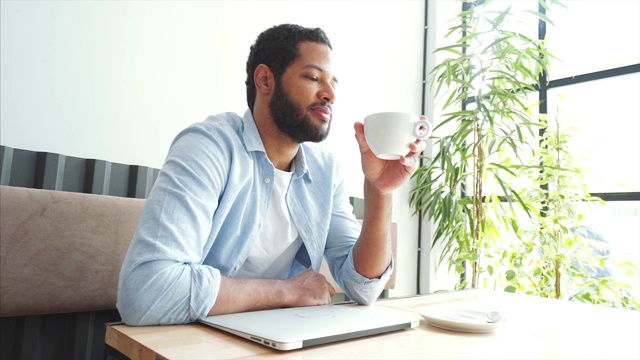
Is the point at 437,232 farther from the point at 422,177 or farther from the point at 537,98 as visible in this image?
the point at 537,98

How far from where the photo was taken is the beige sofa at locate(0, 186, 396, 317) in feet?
3.58

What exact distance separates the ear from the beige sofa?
22.1 inches

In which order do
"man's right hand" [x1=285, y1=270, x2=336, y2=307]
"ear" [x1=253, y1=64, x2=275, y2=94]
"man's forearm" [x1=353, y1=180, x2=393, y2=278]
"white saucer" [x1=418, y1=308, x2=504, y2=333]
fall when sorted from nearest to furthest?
"white saucer" [x1=418, y1=308, x2=504, y2=333], "man's right hand" [x1=285, y1=270, x2=336, y2=307], "man's forearm" [x1=353, y1=180, x2=393, y2=278], "ear" [x1=253, y1=64, x2=275, y2=94]

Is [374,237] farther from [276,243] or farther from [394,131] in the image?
[394,131]

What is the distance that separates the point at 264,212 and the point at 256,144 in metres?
0.18

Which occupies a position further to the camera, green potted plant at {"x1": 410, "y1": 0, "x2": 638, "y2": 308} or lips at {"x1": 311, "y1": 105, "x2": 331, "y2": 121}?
green potted plant at {"x1": 410, "y1": 0, "x2": 638, "y2": 308}

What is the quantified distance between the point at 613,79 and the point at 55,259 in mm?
3183

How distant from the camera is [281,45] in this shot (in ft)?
4.55

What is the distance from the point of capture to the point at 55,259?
1.15 meters

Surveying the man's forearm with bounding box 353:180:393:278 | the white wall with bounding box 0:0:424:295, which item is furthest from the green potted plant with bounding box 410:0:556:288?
the man's forearm with bounding box 353:180:393:278

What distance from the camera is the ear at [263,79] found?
4.55 ft

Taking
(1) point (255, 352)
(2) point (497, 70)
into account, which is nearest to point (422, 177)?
(2) point (497, 70)

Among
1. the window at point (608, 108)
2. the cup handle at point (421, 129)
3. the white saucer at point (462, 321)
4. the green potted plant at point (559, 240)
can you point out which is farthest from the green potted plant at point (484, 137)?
the cup handle at point (421, 129)

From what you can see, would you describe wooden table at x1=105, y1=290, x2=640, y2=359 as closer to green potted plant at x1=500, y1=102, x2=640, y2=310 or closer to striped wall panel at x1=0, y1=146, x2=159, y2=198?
striped wall panel at x1=0, y1=146, x2=159, y2=198
